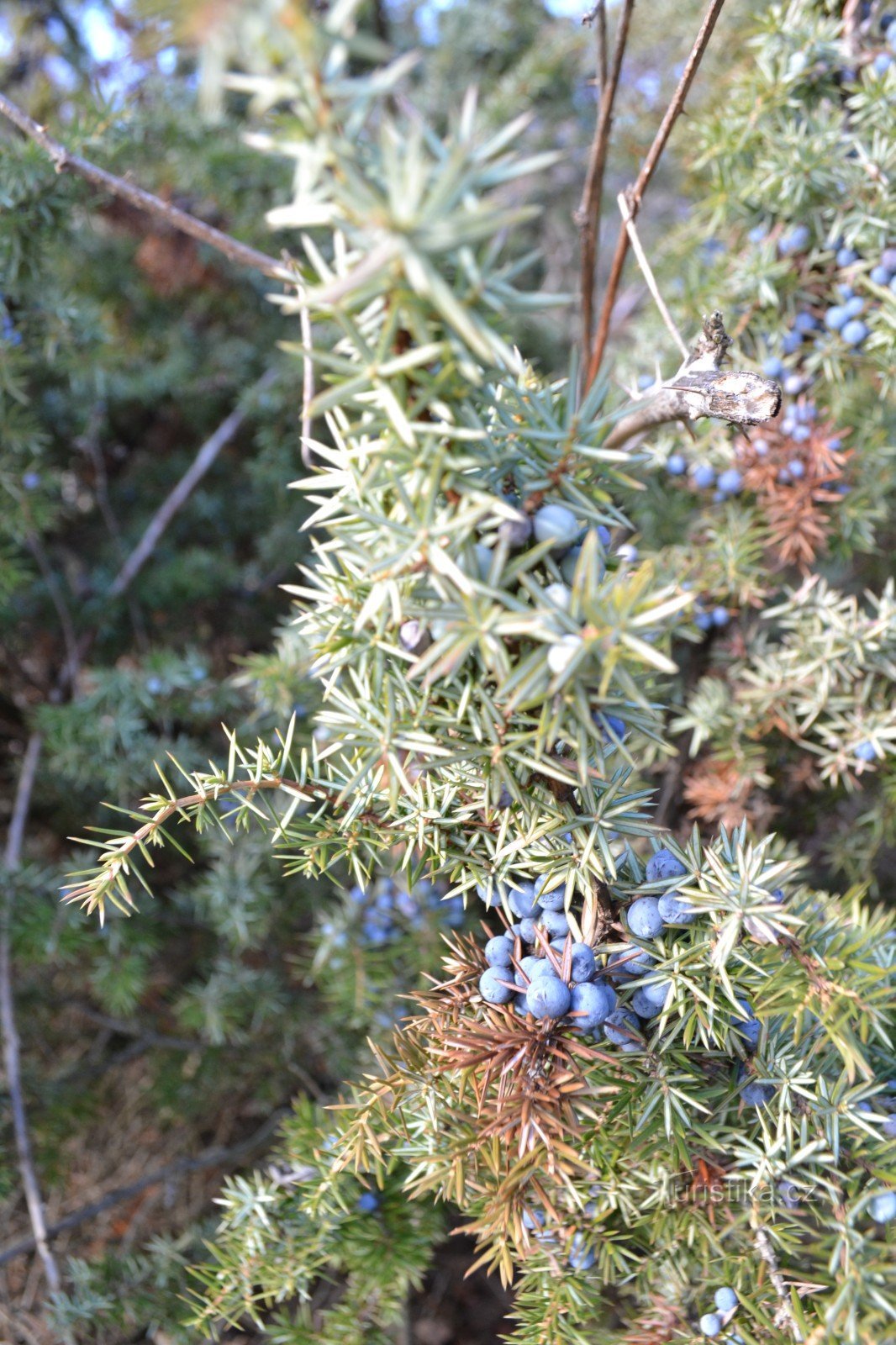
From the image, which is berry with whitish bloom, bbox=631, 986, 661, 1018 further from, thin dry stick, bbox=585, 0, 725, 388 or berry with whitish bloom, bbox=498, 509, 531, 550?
thin dry stick, bbox=585, 0, 725, 388

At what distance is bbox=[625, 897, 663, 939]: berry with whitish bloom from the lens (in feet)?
2.16

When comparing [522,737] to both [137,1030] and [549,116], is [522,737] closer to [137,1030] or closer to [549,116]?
[137,1030]

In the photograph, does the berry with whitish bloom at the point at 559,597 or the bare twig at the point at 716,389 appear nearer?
the berry with whitish bloom at the point at 559,597

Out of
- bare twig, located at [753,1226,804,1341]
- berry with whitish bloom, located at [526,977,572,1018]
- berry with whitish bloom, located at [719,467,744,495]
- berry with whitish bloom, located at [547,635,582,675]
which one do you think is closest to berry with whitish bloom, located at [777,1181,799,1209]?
bare twig, located at [753,1226,804,1341]

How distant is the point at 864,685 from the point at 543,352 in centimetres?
178

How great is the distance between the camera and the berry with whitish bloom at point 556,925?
675 mm

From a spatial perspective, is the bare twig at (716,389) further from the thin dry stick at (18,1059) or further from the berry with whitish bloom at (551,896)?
the thin dry stick at (18,1059)

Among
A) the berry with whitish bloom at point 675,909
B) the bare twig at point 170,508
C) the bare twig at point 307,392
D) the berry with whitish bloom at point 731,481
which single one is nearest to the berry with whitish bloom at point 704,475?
the berry with whitish bloom at point 731,481

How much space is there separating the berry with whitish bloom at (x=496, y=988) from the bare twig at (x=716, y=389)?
1.39 ft

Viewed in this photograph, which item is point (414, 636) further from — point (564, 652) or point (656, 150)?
point (656, 150)

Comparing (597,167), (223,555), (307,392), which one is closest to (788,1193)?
(307,392)

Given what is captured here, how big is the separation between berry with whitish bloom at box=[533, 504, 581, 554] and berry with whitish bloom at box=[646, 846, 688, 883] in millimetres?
284

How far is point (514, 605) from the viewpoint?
1.66 ft

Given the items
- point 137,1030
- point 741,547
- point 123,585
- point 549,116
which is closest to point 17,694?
point 123,585
